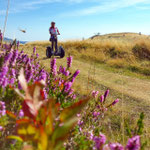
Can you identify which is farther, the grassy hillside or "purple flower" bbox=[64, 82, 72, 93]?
the grassy hillside

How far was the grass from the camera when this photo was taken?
152 inches

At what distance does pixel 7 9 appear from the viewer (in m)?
1.85

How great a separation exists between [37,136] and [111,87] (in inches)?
211

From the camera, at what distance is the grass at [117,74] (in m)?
3.86

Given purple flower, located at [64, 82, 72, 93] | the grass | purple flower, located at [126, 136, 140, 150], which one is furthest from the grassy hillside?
purple flower, located at [126, 136, 140, 150]

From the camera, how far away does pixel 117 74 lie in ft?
27.5

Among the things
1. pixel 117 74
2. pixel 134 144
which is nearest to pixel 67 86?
pixel 134 144

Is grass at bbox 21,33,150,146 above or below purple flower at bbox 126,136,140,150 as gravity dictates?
below

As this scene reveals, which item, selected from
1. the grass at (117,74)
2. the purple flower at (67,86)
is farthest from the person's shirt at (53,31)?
the purple flower at (67,86)

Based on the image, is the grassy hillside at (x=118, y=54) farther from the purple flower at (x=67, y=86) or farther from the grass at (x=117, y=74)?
the purple flower at (x=67, y=86)

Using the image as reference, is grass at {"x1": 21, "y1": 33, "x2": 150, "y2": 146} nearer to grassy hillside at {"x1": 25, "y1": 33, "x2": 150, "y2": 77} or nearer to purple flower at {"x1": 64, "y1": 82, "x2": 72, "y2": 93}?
grassy hillside at {"x1": 25, "y1": 33, "x2": 150, "y2": 77}

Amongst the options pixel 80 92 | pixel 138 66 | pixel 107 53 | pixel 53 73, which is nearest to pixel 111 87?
pixel 80 92

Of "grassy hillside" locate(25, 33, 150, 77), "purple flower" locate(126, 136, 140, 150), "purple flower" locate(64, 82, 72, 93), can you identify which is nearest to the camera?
"purple flower" locate(126, 136, 140, 150)

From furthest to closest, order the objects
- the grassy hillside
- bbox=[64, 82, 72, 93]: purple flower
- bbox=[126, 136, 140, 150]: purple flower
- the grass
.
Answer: the grassy hillside → the grass → bbox=[64, 82, 72, 93]: purple flower → bbox=[126, 136, 140, 150]: purple flower
